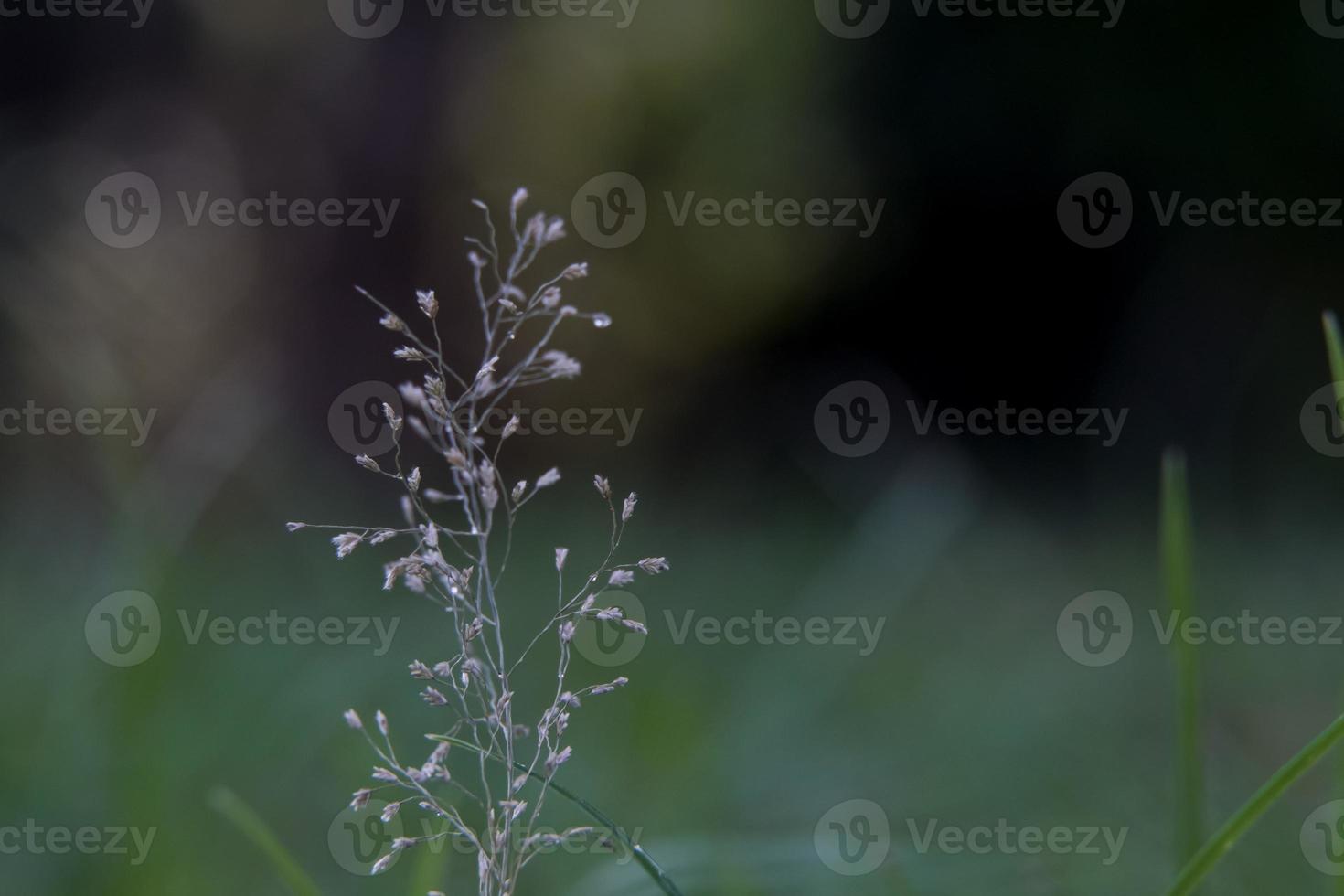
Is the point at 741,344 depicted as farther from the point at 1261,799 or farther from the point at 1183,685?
the point at 1261,799

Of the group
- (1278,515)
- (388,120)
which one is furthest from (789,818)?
(388,120)

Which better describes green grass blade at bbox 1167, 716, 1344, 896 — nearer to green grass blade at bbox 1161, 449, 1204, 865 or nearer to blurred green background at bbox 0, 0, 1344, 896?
green grass blade at bbox 1161, 449, 1204, 865

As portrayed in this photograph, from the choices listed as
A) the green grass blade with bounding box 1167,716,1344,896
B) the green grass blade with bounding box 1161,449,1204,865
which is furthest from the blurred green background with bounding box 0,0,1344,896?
the green grass blade with bounding box 1167,716,1344,896

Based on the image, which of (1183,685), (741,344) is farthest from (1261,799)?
(741,344)

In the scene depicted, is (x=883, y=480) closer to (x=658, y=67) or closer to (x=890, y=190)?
(x=890, y=190)

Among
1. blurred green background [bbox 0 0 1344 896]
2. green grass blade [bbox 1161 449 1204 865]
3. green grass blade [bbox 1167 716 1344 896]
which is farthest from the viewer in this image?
blurred green background [bbox 0 0 1344 896]
